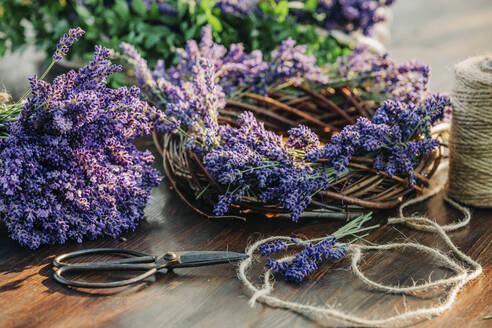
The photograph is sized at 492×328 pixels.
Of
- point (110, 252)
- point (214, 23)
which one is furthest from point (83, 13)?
point (110, 252)

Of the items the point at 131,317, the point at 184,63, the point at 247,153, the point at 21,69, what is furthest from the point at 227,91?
the point at 21,69

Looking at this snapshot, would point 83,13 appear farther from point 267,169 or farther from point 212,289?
point 212,289

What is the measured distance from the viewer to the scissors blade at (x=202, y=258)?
930 millimetres

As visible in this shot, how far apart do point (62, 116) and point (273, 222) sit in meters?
0.48

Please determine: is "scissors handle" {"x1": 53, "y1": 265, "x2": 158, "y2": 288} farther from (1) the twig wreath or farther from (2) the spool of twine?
(2) the spool of twine

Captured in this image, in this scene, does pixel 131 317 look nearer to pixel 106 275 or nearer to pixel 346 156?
pixel 106 275

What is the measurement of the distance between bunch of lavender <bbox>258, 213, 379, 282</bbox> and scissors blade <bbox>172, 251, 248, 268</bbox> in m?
0.06

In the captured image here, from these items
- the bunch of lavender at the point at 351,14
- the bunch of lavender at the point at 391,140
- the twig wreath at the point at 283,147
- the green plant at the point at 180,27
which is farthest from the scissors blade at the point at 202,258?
the bunch of lavender at the point at 351,14

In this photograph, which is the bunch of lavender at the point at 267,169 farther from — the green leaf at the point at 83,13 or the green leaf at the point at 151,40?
the green leaf at the point at 83,13

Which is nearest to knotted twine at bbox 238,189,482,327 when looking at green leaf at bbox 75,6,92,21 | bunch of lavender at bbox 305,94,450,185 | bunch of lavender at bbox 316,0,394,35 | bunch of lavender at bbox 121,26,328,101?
bunch of lavender at bbox 305,94,450,185

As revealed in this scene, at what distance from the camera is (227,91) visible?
1423mm

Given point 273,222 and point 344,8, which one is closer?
point 273,222

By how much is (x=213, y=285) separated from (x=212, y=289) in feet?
0.04

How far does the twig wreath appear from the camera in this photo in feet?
3.32
